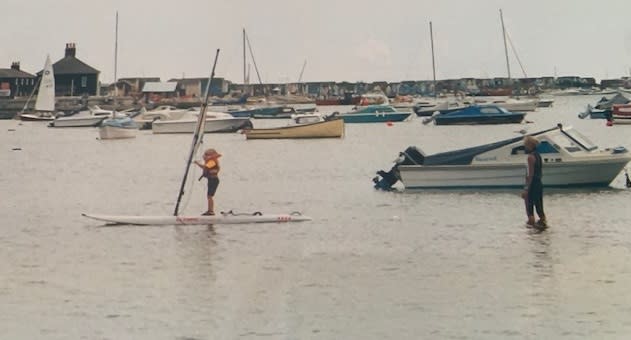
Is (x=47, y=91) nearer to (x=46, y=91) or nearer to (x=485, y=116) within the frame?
(x=46, y=91)

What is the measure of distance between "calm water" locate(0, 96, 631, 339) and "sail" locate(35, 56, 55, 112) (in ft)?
349

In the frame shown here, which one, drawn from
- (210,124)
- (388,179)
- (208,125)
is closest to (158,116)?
(208,125)

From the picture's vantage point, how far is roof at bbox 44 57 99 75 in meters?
188

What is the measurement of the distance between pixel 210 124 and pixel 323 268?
8610 cm

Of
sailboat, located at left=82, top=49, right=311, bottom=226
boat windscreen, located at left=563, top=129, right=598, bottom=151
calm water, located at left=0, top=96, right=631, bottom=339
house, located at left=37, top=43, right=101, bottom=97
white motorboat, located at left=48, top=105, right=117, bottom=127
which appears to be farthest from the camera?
house, located at left=37, top=43, right=101, bottom=97

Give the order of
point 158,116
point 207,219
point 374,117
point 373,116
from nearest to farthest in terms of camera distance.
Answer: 1. point 207,219
2. point 158,116
3. point 373,116
4. point 374,117

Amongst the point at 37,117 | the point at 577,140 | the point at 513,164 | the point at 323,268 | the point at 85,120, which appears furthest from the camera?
the point at 37,117

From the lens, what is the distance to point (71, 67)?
190 metres

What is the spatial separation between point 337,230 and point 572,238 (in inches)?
259

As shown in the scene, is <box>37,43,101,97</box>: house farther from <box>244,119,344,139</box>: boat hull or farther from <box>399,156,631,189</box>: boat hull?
<box>399,156,631,189</box>: boat hull

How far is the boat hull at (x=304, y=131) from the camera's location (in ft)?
305

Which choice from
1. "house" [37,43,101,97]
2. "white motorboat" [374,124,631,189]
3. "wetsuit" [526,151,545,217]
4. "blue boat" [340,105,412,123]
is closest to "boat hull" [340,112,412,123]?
"blue boat" [340,105,412,123]

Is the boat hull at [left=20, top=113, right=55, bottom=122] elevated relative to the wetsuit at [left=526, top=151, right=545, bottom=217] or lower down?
elevated

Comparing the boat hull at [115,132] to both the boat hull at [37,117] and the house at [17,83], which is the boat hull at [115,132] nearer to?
the boat hull at [37,117]
